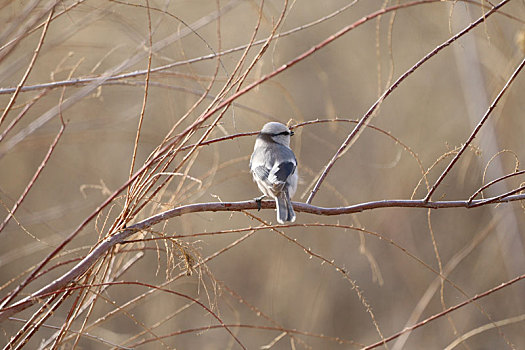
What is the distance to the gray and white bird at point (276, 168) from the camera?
237cm

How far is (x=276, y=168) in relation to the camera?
2.68 metres

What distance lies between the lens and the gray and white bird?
7.77ft

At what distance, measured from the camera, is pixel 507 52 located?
4.39 metres

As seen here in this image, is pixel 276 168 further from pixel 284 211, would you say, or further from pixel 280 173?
pixel 284 211

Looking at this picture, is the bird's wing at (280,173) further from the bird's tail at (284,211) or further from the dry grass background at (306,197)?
the dry grass background at (306,197)

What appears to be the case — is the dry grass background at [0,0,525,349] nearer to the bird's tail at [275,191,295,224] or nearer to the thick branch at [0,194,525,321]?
the bird's tail at [275,191,295,224]

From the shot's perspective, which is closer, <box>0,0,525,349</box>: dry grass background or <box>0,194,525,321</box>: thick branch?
<box>0,194,525,321</box>: thick branch

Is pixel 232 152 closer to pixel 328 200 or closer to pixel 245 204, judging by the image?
pixel 328 200

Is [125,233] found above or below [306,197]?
below

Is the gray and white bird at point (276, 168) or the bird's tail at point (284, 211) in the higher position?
the gray and white bird at point (276, 168)

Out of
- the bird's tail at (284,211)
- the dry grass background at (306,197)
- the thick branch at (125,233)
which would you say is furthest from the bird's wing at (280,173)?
the dry grass background at (306,197)

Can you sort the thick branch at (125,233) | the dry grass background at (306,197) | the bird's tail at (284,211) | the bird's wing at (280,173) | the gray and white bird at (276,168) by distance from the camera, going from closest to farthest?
the thick branch at (125,233)
the bird's tail at (284,211)
the gray and white bird at (276,168)
the bird's wing at (280,173)
the dry grass background at (306,197)

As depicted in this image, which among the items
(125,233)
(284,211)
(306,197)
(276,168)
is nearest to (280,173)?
(276,168)

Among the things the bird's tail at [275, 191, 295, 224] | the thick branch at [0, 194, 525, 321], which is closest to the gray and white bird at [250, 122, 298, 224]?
the bird's tail at [275, 191, 295, 224]
